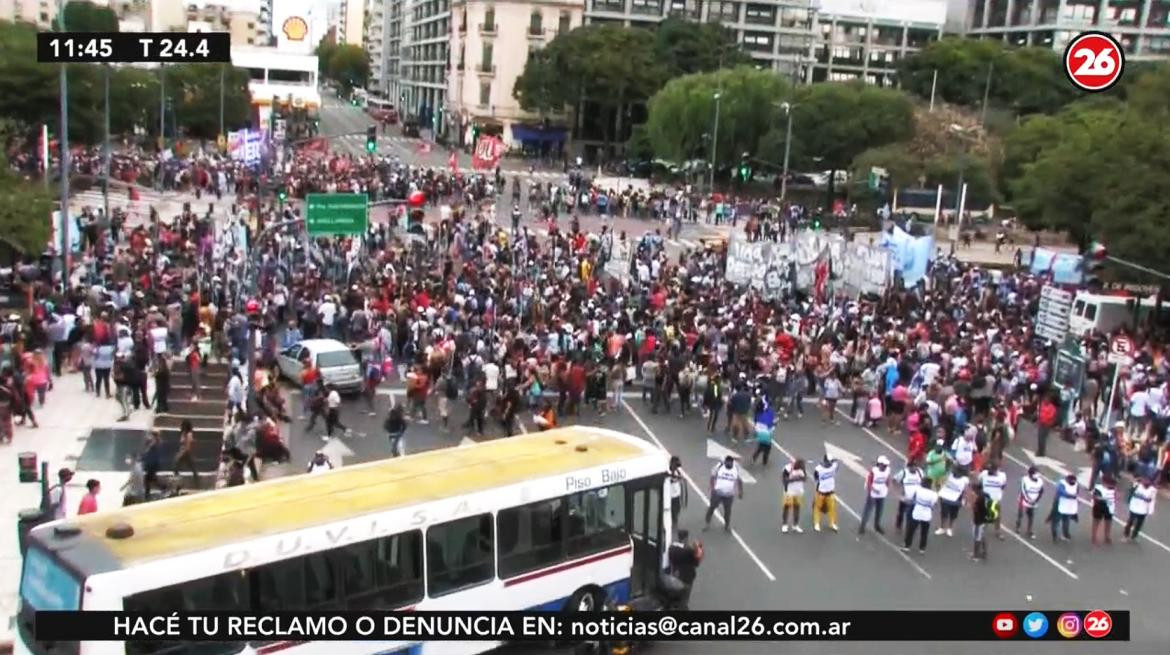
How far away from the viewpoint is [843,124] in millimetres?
70688

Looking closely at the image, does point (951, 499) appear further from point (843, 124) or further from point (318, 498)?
point (843, 124)

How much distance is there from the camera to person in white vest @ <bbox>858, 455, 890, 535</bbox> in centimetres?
1852

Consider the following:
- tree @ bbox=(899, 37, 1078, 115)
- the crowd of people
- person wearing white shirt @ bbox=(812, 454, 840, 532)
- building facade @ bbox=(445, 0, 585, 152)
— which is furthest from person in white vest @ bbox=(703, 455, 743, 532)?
building facade @ bbox=(445, 0, 585, 152)

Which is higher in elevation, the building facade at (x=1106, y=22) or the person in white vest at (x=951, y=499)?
the building facade at (x=1106, y=22)

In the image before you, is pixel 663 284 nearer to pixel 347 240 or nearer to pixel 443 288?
pixel 443 288

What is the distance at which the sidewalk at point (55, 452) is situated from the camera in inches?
594

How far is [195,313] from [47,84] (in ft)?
110

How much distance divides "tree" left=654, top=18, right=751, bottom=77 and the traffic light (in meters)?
58.1

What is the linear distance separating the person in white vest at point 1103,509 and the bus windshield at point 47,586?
1558 centimetres

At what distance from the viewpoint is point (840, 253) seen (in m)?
36.0

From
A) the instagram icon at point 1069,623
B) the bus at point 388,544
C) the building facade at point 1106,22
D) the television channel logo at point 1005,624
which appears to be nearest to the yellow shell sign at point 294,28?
the building facade at point 1106,22

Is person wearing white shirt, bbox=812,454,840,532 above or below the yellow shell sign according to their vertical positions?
below

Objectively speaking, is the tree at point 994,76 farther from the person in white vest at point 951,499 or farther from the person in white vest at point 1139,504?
the person in white vest at point 951,499

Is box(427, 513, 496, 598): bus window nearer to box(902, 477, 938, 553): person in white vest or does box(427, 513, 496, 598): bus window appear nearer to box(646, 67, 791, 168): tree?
box(902, 477, 938, 553): person in white vest
